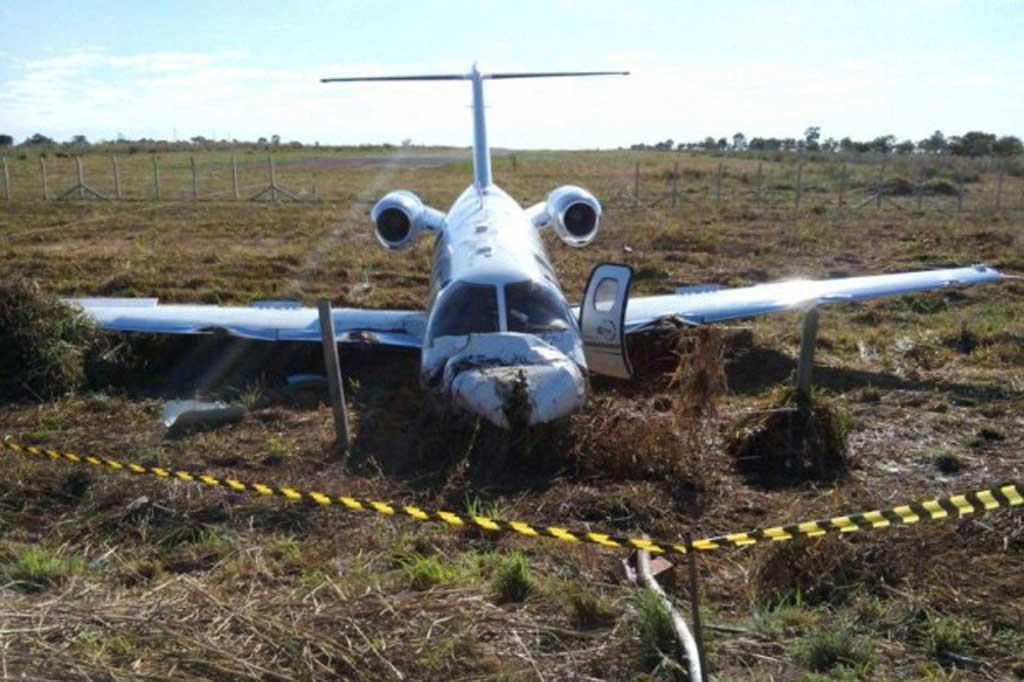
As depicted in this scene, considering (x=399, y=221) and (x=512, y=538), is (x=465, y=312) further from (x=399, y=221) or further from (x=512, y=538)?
(x=399, y=221)

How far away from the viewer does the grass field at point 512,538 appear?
16.6ft

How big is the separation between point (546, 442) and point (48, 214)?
2721cm

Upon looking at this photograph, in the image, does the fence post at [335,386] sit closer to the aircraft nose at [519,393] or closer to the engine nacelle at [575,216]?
the aircraft nose at [519,393]

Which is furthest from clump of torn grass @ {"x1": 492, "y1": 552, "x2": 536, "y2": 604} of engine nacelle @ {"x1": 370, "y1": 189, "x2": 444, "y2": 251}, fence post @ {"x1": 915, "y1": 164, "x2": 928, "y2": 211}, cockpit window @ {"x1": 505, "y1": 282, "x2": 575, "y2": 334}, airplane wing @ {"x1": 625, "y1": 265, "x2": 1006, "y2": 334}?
fence post @ {"x1": 915, "y1": 164, "x2": 928, "y2": 211}

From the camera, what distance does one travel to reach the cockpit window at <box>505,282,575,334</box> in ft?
33.1

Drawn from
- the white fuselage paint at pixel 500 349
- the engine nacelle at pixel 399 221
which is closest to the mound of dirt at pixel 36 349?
the white fuselage paint at pixel 500 349

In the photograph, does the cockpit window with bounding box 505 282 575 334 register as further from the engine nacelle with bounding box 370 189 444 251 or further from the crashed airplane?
the engine nacelle with bounding box 370 189 444 251

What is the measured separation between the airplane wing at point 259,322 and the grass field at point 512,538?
0.44 m

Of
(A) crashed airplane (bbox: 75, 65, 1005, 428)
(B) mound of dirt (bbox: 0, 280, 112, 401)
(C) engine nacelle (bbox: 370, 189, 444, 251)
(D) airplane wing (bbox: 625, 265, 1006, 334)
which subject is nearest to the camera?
(A) crashed airplane (bbox: 75, 65, 1005, 428)

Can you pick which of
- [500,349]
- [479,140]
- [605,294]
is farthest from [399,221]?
[500,349]

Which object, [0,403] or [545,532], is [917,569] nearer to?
[545,532]

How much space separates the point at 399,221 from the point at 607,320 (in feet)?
19.5

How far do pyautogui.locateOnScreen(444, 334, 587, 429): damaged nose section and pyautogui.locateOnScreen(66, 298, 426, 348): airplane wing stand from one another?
11.3 ft

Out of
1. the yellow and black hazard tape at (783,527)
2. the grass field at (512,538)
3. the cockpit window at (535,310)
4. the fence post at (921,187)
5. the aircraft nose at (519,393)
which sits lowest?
the grass field at (512,538)
